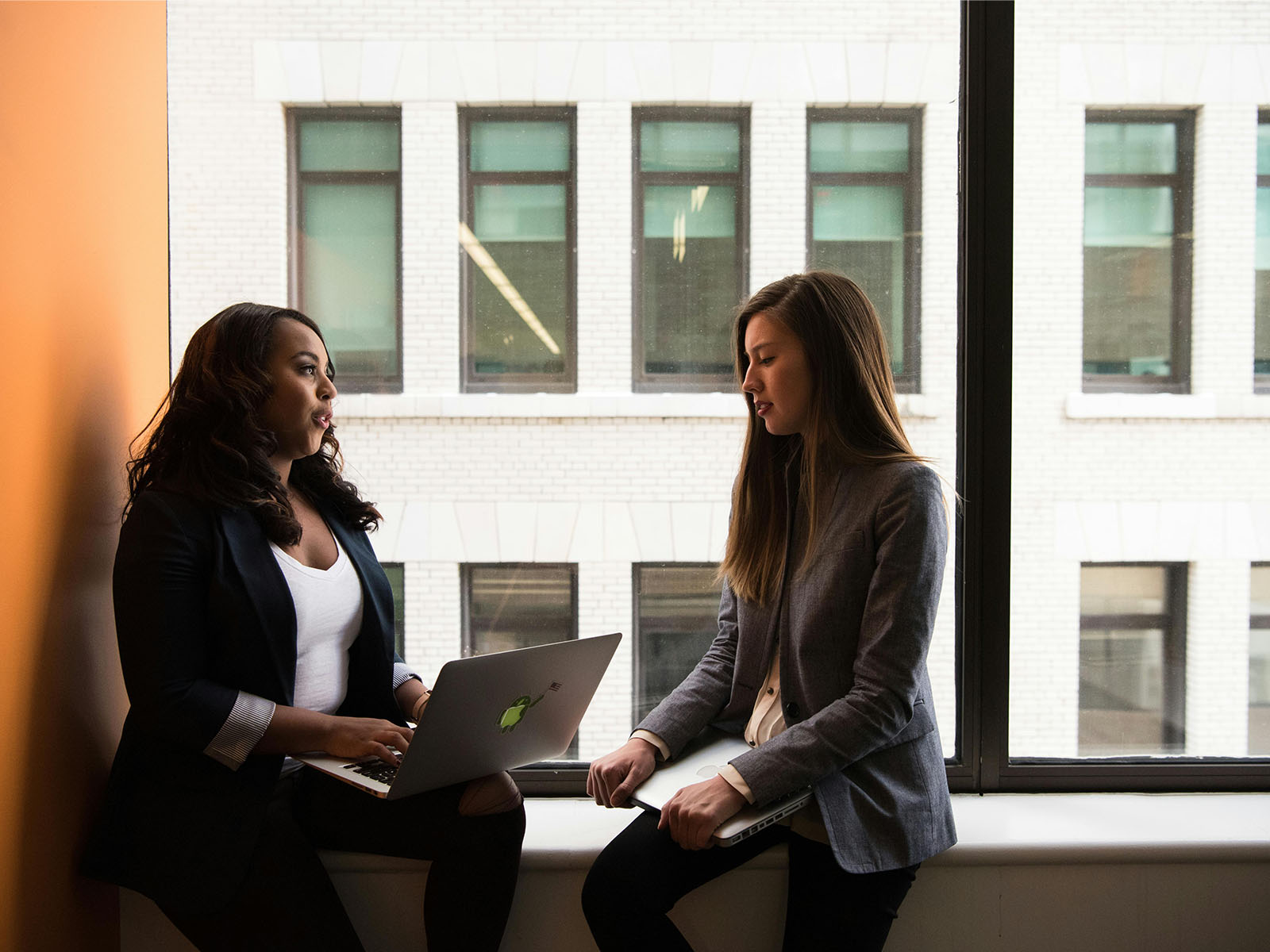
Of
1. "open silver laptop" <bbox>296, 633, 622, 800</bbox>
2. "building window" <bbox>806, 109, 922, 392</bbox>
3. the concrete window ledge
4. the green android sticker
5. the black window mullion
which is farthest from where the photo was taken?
"building window" <bbox>806, 109, 922, 392</bbox>

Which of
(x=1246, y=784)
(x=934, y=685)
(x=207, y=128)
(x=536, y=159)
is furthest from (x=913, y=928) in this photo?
(x=207, y=128)

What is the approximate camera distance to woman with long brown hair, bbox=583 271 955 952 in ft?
4.56

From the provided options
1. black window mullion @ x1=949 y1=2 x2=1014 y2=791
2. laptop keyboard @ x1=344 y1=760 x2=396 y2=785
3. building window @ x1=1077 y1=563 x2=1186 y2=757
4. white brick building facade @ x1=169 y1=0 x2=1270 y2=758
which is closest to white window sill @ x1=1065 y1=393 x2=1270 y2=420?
white brick building facade @ x1=169 y1=0 x2=1270 y2=758

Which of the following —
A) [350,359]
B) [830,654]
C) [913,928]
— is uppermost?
[350,359]

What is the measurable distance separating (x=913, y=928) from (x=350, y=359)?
5.99 ft

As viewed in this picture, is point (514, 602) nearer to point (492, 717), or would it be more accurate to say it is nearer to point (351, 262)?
point (492, 717)

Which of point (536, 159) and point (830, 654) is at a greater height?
point (536, 159)

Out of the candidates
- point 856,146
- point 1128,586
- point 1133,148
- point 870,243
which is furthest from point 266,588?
point 1133,148

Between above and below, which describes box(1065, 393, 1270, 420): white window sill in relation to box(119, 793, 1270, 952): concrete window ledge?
above

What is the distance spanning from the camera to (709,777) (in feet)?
4.99

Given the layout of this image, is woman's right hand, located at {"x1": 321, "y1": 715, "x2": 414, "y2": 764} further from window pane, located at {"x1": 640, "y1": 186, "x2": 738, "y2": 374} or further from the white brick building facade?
window pane, located at {"x1": 640, "y1": 186, "x2": 738, "y2": 374}

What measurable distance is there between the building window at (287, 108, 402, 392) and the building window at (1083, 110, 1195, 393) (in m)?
1.77

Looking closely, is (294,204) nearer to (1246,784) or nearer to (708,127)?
(708,127)

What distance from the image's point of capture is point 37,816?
1.45 meters
